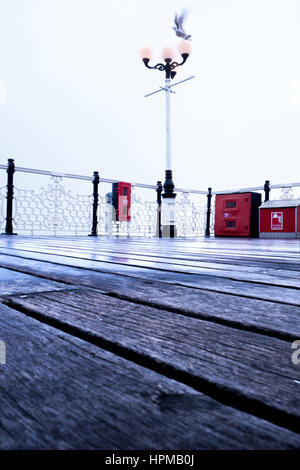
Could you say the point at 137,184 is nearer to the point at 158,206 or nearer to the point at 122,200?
the point at 122,200

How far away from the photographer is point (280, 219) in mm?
7199

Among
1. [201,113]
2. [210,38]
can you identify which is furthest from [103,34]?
[201,113]

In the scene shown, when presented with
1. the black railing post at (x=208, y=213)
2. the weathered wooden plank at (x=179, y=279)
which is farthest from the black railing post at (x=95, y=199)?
the weathered wooden plank at (x=179, y=279)

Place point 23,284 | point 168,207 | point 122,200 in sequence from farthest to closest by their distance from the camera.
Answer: point 122,200 < point 168,207 < point 23,284

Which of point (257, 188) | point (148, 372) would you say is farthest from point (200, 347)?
point (257, 188)

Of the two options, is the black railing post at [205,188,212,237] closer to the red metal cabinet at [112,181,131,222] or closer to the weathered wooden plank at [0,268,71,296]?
the red metal cabinet at [112,181,131,222]

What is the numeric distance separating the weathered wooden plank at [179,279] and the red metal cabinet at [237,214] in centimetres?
672

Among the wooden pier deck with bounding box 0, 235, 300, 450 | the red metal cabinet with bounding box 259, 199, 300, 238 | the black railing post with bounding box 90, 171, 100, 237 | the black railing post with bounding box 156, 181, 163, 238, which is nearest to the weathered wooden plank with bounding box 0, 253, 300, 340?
the wooden pier deck with bounding box 0, 235, 300, 450

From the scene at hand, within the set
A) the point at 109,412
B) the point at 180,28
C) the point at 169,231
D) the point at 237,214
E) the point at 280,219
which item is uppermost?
the point at 180,28

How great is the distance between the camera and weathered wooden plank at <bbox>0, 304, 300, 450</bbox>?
0.98 feet

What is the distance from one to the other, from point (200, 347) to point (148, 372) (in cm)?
12

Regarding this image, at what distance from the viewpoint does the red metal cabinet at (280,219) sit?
6.95m

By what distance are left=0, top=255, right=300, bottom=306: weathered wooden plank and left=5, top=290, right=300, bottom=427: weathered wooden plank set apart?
34 cm

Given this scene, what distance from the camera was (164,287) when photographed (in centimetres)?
110
